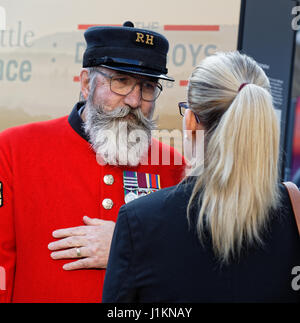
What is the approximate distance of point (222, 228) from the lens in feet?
4.85

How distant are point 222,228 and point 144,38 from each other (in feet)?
4.03

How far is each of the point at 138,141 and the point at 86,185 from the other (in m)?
0.31

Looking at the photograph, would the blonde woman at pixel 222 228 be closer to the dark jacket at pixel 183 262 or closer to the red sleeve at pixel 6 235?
the dark jacket at pixel 183 262

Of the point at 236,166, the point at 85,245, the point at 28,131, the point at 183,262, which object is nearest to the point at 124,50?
the point at 28,131

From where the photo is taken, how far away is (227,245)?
1459 millimetres

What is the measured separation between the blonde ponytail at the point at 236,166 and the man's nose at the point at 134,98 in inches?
33.1

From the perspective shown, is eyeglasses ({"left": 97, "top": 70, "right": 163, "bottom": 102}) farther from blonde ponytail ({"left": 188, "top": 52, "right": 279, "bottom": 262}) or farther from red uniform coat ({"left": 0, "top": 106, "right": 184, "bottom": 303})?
blonde ponytail ({"left": 188, "top": 52, "right": 279, "bottom": 262})

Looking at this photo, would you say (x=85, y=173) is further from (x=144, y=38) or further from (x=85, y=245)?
(x=144, y=38)

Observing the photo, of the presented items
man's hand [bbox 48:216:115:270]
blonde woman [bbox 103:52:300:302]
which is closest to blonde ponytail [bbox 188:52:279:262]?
blonde woman [bbox 103:52:300:302]

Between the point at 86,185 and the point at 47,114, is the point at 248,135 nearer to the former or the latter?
the point at 86,185

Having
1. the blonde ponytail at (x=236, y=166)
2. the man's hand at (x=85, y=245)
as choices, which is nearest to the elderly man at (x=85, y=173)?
the man's hand at (x=85, y=245)

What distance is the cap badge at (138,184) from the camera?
7.79 feet

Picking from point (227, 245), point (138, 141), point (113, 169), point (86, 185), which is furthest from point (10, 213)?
point (227, 245)

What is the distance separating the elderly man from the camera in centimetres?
219
